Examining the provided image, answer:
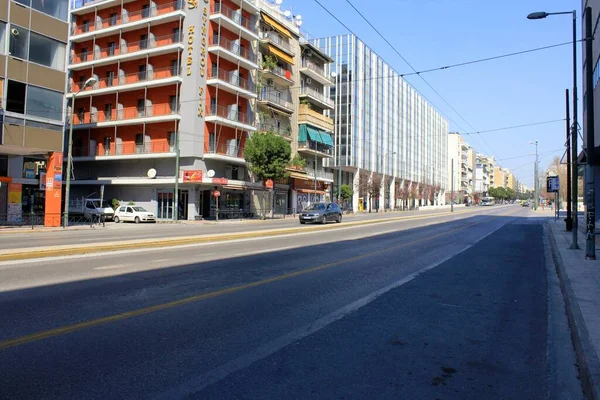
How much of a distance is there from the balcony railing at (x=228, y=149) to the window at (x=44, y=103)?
14.3 m

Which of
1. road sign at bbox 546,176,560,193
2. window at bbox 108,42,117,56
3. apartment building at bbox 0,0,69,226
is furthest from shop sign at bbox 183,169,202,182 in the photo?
road sign at bbox 546,176,560,193

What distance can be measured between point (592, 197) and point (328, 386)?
1262cm

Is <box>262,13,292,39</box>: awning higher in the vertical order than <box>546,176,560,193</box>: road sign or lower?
higher

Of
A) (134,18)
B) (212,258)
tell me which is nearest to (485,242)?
(212,258)

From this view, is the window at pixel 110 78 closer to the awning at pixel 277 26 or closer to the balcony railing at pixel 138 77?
the balcony railing at pixel 138 77

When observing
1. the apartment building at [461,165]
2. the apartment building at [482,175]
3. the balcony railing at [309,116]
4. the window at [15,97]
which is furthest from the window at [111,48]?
the apartment building at [482,175]

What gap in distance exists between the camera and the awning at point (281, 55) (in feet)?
157

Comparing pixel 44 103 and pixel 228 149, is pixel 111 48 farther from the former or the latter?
pixel 44 103

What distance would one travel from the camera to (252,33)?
144 ft

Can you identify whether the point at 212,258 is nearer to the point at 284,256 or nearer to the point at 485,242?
the point at 284,256

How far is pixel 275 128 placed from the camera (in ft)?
164

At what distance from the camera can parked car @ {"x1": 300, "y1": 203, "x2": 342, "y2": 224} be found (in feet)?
103

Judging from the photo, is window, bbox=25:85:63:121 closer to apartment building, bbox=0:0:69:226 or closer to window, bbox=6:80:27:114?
apartment building, bbox=0:0:69:226

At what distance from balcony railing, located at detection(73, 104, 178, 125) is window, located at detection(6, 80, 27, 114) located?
14866mm
